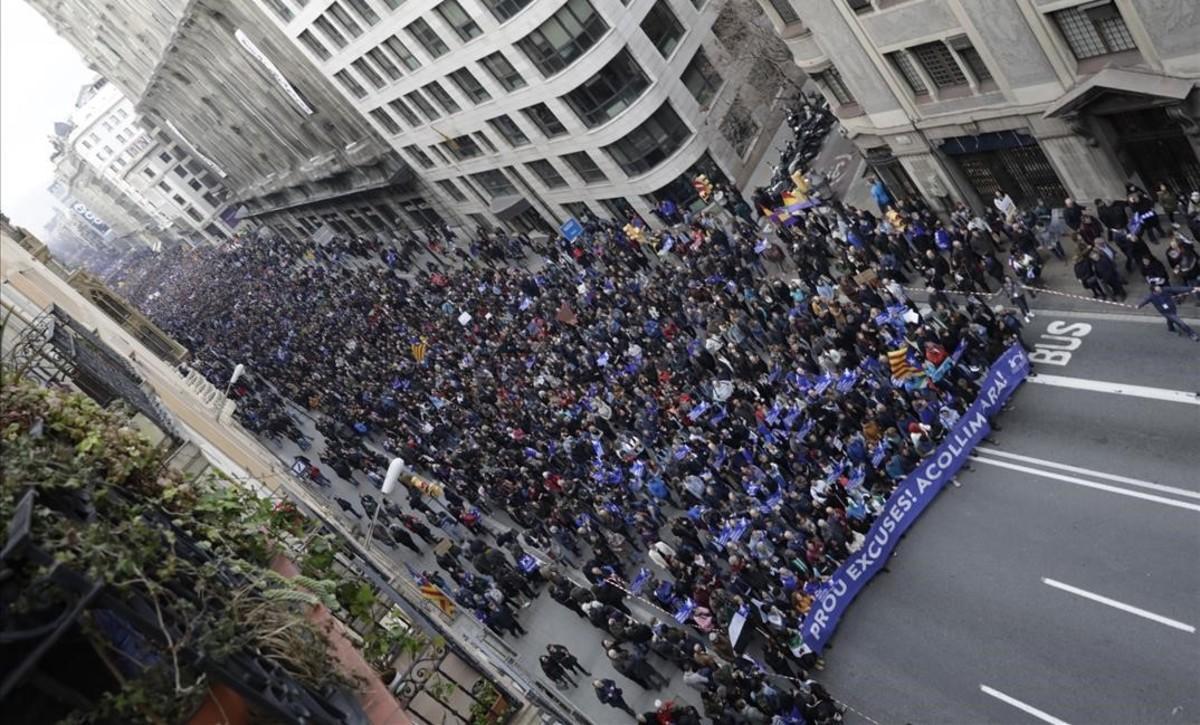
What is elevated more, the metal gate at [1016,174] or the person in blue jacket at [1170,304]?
the metal gate at [1016,174]

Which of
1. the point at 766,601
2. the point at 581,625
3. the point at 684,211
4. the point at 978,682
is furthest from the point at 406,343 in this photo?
the point at 978,682

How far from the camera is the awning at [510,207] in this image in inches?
2226

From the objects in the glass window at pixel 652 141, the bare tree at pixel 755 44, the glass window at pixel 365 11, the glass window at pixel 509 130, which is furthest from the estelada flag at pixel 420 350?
the glass window at pixel 365 11

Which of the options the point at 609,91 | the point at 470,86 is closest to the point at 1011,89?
the point at 609,91

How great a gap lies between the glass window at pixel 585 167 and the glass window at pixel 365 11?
48.5ft

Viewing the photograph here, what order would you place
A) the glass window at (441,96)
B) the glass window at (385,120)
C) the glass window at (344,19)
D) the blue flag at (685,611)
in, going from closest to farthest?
the blue flag at (685,611) < the glass window at (441,96) < the glass window at (344,19) < the glass window at (385,120)

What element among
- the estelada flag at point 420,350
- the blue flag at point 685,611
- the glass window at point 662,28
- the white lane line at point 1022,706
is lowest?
the blue flag at point 685,611

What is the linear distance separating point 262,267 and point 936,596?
66.9m

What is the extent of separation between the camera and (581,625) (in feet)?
86.9

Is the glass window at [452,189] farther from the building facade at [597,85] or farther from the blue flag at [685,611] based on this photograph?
the blue flag at [685,611]

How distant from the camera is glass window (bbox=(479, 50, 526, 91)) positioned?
48062mm

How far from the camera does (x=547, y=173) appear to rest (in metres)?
53.5

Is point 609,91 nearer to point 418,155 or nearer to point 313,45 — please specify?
point 418,155

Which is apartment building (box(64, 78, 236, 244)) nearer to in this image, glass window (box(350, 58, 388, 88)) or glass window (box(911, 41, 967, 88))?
glass window (box(350, 58, 388, 88))
